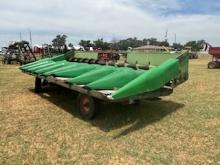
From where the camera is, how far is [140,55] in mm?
8375

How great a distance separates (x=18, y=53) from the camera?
88.4 ft

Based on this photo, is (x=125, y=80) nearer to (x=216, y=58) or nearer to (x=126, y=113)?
(x=126, y=113)

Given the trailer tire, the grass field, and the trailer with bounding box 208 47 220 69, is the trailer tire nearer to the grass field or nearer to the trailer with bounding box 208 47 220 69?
the grass field

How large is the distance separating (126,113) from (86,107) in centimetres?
87

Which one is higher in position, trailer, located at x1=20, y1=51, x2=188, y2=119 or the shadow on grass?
trailer, located at x1=20, y1=51, x2=188, y2=119

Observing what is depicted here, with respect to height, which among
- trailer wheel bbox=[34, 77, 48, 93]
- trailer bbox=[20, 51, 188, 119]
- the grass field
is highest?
trailer bbox=[20, 51, 188, 119]

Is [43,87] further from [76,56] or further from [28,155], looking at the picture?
[28,155]

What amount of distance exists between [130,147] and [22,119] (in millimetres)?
2711

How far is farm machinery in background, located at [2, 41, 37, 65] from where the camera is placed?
2548 cm

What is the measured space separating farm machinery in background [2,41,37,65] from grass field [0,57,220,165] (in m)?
17.4

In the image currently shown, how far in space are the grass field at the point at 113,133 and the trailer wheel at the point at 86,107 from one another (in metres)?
0.14

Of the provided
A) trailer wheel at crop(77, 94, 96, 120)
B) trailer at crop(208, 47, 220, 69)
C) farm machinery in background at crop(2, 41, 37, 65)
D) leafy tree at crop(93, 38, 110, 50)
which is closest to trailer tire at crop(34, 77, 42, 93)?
trailer wheel at crop(77, 94, 96, 120)

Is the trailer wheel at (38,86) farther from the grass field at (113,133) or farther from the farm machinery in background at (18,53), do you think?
the farm machinery in background at (18,53)

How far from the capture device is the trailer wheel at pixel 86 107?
6442mm
